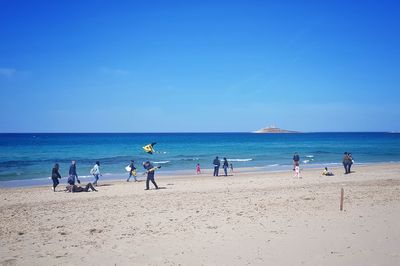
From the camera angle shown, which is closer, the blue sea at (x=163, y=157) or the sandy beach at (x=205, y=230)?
the sandy beach at (x=205, y=230)

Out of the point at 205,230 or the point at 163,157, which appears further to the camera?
the point at 163,157

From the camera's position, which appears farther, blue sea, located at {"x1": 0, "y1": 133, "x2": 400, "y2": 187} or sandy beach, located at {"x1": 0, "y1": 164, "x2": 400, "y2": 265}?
blue sea, located at {"x1": 0, "y1": 133, "x2": 400, "y2": 187}

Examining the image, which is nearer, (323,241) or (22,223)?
(323,241)

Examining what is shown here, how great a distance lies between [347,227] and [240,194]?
634 centimetres

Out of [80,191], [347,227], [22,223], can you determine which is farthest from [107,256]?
[80,191]

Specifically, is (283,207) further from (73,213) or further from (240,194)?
(73,213)

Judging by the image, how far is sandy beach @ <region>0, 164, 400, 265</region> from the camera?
7348 mm

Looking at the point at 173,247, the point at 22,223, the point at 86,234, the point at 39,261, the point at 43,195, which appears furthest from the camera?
the point at 43,195

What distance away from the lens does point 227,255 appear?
7.46m

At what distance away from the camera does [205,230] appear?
9.30m

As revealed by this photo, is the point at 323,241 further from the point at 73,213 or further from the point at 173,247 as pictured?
the point at 73,213

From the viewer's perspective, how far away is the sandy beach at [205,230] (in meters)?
7.35

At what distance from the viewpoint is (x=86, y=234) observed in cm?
912

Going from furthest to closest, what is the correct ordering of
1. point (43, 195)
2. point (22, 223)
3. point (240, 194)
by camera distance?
1. point (43, 195)
2. point (240, 194)
3. point (22, 223)
